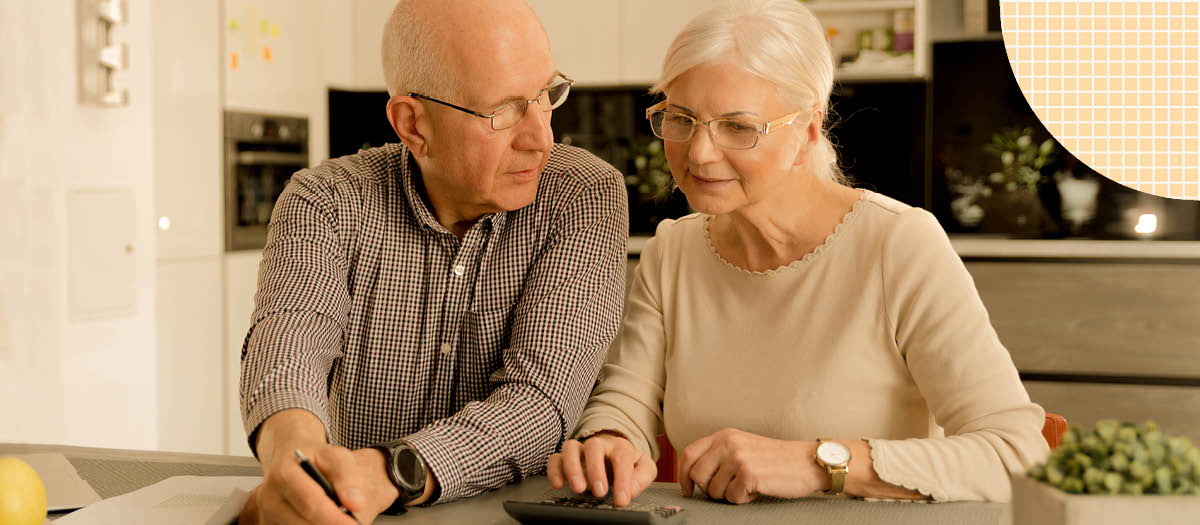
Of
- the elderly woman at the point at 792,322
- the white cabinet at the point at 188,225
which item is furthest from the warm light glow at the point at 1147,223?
the white cabinet at the point at 188,225

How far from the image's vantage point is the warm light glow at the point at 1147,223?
13.8ft

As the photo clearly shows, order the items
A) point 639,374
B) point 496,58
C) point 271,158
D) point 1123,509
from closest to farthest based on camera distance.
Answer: point 1123,509 < point 496,58 < point 639,374 < point 271,158

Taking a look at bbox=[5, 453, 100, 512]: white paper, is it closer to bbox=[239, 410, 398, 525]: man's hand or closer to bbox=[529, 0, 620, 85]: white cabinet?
bbox=[239, 410, 398, 525]: man's hand

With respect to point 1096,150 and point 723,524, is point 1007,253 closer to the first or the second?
point 723,524

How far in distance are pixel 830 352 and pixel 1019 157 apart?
3169 mm

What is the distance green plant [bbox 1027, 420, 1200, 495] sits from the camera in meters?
0.68

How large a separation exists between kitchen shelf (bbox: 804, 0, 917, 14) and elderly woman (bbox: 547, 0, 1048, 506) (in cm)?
262

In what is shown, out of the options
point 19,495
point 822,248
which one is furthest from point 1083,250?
point 19,495

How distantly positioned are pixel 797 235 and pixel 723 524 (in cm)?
57

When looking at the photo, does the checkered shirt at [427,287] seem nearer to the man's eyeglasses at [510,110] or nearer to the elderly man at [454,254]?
the elderly man at [454,254]

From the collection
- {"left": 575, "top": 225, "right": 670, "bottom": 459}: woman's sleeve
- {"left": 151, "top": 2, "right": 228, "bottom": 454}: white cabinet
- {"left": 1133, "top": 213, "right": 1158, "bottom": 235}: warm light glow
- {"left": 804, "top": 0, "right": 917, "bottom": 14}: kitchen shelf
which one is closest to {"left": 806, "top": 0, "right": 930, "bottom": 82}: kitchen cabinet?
{"left": 804, "top": 0, "right": 917, "bottom": 14}: kitchen shelf

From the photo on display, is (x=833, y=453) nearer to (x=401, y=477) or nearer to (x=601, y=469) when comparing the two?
(x=601, y=469)

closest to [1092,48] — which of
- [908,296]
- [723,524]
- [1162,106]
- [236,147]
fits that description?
[1162,106]

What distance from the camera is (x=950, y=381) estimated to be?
1.40 metres
